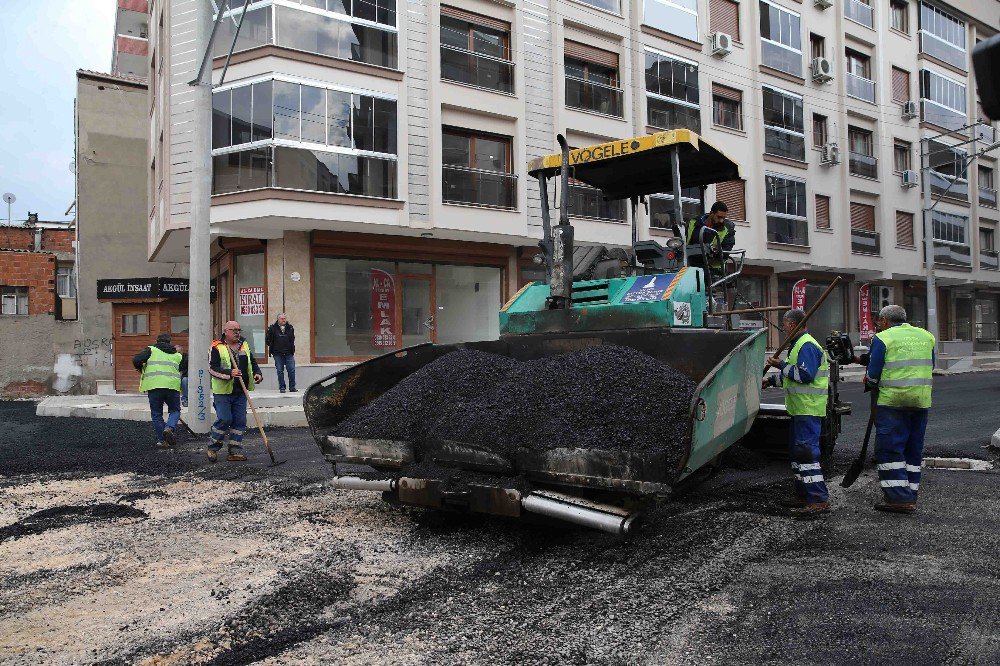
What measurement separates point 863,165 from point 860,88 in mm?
2903

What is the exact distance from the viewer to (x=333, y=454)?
17.3ft

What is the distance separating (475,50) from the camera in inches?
718

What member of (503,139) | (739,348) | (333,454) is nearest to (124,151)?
(503,139)

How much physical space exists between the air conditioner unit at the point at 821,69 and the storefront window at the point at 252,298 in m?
20.1

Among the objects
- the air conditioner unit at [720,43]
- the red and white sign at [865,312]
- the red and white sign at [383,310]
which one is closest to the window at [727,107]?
the air conditioner unit at [720,43]

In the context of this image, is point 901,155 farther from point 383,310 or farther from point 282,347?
point 282,347

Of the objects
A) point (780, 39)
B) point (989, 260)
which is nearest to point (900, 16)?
point (780, 39)

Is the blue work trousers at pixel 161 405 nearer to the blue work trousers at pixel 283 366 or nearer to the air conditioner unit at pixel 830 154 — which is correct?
the blue work trousers at pixel 283 366

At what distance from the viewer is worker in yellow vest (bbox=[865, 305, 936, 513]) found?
5.38 meters

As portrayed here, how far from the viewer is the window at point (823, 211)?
2641cm

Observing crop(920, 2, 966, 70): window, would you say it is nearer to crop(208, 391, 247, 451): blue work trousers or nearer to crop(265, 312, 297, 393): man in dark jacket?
crop(265, 312, 297, 393): man in dark jacket

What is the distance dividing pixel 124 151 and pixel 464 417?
24.7 metres

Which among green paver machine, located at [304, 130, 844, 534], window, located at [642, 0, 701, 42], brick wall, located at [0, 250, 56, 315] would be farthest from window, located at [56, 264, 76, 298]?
green paver machine, located at [304, 130, 844, 534]

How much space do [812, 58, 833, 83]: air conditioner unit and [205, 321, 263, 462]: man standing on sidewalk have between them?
941 inches
